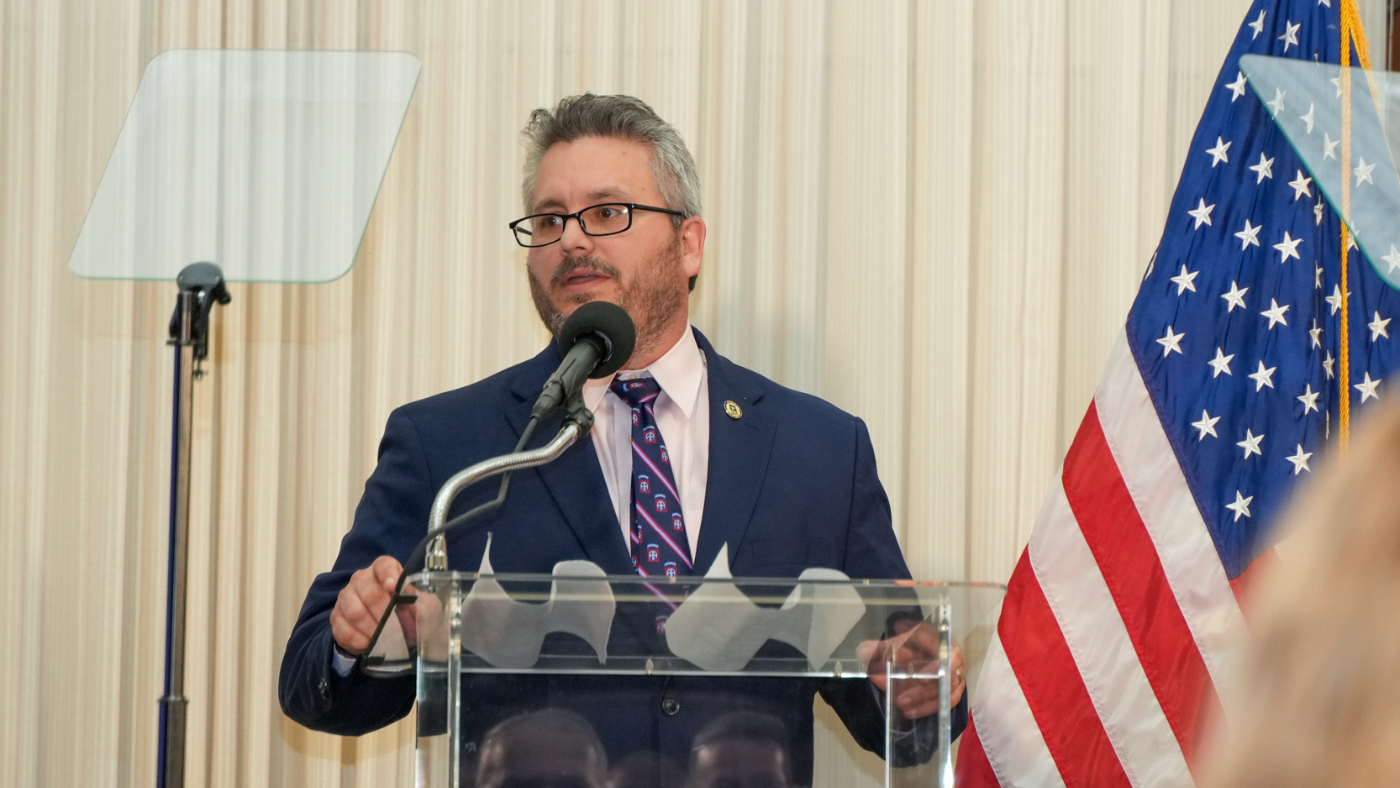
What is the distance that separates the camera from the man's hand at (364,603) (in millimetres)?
1650


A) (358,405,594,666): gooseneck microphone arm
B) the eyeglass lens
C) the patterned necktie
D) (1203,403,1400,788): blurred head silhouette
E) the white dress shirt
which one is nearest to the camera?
(1203,403,1400,788): blurred head silhouette

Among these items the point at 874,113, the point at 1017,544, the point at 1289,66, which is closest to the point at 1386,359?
the point at 1289,66

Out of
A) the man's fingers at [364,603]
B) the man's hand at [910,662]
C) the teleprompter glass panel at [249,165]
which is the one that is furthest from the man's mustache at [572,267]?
the man's hand at [910,662]

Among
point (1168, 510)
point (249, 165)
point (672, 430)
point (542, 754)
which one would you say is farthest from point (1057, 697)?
point (249, 165)

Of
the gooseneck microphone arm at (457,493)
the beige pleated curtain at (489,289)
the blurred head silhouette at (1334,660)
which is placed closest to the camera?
the blurred head silhouette at (1334,660)

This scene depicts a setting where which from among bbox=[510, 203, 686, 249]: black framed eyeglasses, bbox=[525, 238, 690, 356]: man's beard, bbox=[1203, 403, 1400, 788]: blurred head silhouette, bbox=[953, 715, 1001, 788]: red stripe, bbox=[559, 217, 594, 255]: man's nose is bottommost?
bbox=[953, 715, 1001, 788]: red stripe

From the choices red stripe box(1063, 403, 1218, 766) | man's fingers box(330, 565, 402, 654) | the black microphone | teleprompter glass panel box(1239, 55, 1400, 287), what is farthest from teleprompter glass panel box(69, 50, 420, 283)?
teleprompter glass panel box(1239, 55, 1400, 287)

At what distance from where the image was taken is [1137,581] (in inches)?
100

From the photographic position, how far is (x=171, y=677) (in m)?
2.37

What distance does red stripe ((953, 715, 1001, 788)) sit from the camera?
254cm

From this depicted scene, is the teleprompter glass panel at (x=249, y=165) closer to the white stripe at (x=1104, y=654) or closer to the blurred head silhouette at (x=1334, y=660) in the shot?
the white stripe at (x=1104, y=654)

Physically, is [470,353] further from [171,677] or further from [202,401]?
[171,677]

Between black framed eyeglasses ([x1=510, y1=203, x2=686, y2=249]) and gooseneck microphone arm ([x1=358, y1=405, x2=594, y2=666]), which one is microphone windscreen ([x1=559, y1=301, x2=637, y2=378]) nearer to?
gooseneck microphone arm ([x1=358, y1=405, x2=594, y2=666])

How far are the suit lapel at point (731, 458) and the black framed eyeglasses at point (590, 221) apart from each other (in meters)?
0.33
